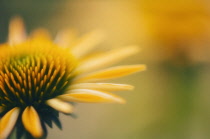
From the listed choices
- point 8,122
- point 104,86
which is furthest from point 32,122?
point 104,86

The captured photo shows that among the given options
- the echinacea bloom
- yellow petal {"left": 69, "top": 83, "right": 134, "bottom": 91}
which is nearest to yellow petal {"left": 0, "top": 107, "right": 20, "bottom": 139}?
the echinacea bloom

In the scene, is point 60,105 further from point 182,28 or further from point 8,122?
point 182,28

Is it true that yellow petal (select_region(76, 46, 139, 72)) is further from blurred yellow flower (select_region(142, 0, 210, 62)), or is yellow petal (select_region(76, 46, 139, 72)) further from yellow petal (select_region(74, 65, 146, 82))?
blurred yellow flower (select_region(142, 0, 210, 62))

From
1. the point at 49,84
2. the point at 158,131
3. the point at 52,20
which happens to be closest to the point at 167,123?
the point at 158,131

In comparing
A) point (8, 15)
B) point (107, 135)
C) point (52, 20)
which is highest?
point (52, 20)

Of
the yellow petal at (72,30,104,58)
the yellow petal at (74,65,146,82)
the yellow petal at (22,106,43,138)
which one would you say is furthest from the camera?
the yellow petal at (72,30,104,58)

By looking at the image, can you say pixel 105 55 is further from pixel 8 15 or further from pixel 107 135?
pixel 8 15

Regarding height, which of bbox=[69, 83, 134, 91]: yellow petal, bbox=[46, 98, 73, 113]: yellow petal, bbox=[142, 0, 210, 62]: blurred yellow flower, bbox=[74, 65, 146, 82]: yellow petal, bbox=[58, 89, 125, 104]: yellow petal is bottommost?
bbox=[46, 98, 73, 113]: yellow petal

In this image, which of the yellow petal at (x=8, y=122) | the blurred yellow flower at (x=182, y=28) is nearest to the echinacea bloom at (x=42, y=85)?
the yellow petal at (x=8, y=122)
